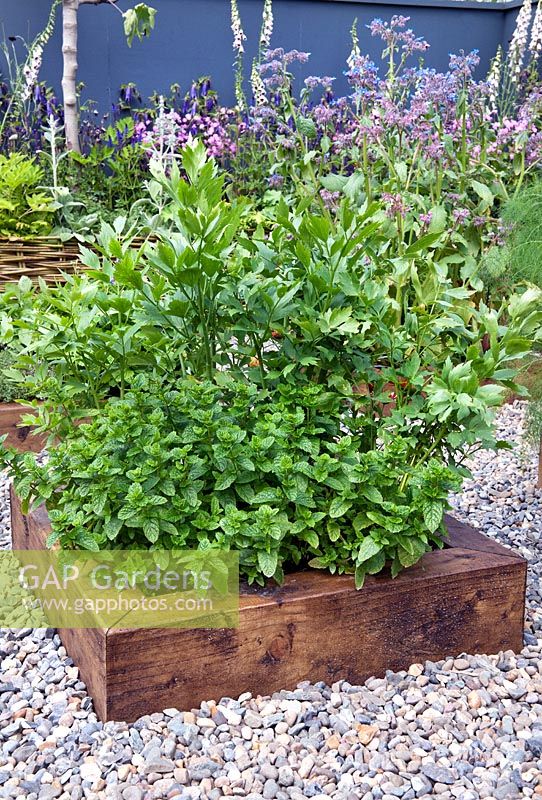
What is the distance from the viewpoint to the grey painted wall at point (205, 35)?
5426mm

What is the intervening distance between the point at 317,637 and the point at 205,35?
492 centimetres

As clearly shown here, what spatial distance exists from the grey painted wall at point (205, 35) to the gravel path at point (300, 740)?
4545mm

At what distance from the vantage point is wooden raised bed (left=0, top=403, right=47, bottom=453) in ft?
11.0

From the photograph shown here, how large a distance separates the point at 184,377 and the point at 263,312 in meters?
0.30

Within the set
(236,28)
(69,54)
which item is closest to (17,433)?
(69,54)

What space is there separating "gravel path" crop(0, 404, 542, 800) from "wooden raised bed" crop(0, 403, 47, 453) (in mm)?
1521

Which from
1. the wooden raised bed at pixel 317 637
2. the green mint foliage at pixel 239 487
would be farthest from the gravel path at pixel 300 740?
the green mint foliage at pixel 239 487

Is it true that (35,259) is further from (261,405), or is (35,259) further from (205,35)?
(261,405)

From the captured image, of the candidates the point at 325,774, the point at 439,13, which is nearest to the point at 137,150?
the point at 439,13

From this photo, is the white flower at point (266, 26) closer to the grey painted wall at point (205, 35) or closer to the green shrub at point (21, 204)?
the grey painted wall at point (205, 35)

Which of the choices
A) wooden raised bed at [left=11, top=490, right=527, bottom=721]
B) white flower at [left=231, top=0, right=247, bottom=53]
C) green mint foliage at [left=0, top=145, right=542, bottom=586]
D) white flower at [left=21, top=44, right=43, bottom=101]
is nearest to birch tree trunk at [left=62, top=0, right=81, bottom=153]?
white flower at [left=21, top=44, right=43, bottom=101]

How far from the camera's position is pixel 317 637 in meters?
1.75

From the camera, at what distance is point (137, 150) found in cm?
489

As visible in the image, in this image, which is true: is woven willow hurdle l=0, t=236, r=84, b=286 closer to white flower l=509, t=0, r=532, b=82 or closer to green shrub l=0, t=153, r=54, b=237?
green shrub l=0, t=153, r=54, b=237
